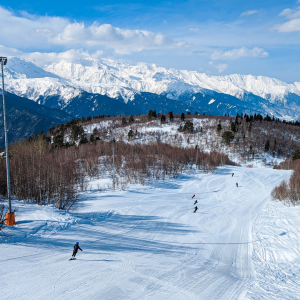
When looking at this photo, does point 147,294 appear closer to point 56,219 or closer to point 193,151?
point 56,219

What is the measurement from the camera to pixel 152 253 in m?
17.4

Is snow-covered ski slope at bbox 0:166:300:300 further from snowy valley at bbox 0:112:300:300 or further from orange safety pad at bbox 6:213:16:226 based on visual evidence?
orange safety pad at bbox 6:213:16:226

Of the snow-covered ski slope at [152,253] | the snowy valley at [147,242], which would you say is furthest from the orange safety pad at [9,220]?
the snowy valley at [147,242]

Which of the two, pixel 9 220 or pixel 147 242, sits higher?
pixel 9 220

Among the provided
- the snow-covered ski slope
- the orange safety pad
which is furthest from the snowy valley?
the orange safety pad

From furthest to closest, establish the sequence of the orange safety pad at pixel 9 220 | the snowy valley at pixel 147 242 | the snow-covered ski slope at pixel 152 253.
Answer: the orange safety pad at pixel 9 220, the snowy valley at pixel 147 242, the snow-covered ski slope at pixel 152 253

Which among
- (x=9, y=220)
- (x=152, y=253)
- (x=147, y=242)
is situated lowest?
(x=147, y=242)

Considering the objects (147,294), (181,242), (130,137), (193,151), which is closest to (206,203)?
(181,242)

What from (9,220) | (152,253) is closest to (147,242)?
(152,253)

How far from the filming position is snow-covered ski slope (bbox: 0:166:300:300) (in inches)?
477

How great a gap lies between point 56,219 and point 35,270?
7.64m

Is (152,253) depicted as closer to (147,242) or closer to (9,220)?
(147,242)

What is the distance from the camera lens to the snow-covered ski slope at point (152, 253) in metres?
12.1

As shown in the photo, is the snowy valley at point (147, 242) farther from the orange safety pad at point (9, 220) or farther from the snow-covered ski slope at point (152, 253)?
the orange safety pad at point (9, 220)
